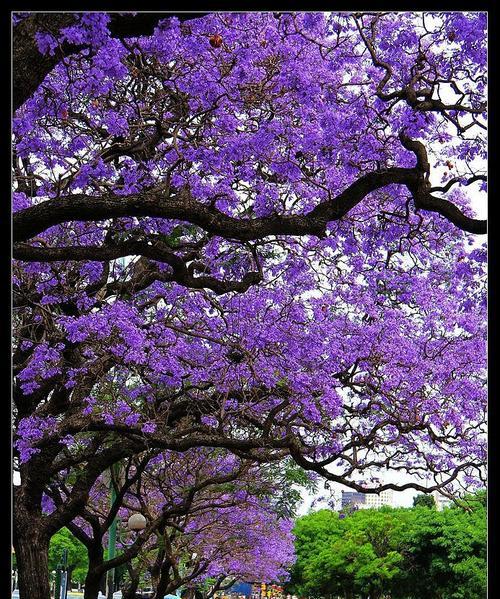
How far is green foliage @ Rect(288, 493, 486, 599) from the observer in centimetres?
2942

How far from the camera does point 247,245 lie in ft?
26.3

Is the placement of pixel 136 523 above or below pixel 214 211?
below

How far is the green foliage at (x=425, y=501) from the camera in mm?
35669

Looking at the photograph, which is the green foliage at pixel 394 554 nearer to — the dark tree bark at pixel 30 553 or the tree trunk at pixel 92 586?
the tree trunk at pixel 92 586

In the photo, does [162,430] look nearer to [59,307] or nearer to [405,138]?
[59,307]

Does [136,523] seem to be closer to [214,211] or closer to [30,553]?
[30,553]

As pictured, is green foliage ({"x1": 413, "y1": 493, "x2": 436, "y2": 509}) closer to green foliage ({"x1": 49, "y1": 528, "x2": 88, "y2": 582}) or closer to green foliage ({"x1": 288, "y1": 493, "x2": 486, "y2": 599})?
green foliage ({"x1": 288, "y1": 493, "x2": 486, "y2": 599})

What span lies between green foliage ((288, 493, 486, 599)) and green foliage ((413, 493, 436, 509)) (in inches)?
6.9

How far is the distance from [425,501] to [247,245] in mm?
32990

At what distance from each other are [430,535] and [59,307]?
23.9 m

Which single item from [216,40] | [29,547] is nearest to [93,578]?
[29,547]

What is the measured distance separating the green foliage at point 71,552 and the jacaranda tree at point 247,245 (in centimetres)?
2711

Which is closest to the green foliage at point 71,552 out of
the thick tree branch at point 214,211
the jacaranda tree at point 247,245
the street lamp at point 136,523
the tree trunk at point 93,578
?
the tree trunk at point 93,578
